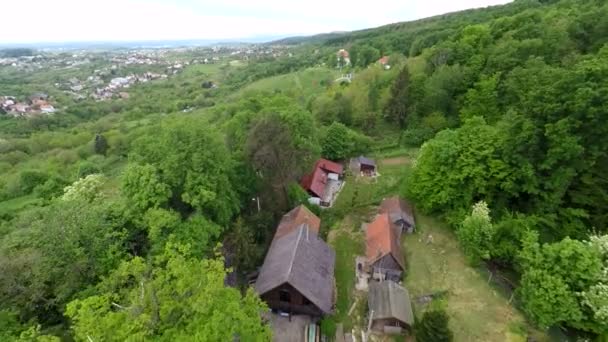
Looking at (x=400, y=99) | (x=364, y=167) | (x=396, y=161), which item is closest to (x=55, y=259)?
(x=364, y=167)

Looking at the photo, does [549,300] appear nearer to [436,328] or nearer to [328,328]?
[436,328]

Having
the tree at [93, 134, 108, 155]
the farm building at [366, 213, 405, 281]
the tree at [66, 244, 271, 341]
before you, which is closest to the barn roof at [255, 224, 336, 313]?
the farm building at [366, 213, 405, 281]

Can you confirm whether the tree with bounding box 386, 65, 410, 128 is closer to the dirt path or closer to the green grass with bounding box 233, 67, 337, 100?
the dirt path

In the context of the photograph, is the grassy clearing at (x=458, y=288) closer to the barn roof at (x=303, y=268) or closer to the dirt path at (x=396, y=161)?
the barn roof at (x=303, y=268)

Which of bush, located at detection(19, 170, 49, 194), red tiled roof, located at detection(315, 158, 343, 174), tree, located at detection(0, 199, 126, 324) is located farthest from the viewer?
bush, located at detection(19, 170, 49, 194)

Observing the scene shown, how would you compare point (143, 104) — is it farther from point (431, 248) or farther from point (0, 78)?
point (431, 248)

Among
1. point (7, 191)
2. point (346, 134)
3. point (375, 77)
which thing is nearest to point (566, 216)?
point (346, 134)
